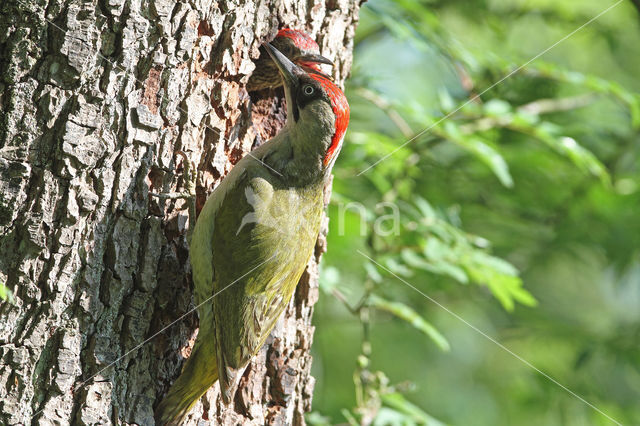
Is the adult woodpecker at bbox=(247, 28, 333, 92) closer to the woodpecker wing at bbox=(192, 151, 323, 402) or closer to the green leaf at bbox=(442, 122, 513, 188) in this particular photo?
the woodpecker wing at bbox=(192, 151, 323, 402)

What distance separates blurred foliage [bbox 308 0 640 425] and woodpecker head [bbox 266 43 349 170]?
0.89m

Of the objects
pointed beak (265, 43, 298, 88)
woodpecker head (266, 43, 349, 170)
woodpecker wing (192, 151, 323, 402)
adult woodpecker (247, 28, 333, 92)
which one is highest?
adult woodpecker (247, 28, 333, 92)

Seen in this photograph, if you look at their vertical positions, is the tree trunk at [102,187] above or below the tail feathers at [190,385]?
above

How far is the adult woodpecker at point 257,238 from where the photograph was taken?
2320mm

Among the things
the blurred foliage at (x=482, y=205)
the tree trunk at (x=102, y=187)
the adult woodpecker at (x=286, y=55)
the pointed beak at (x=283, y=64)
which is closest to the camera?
the tree trunk at (x=102, y=187)

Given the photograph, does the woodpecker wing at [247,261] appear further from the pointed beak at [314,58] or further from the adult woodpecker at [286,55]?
the pointed beak at [314,58]

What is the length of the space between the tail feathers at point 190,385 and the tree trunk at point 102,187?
0.17ft

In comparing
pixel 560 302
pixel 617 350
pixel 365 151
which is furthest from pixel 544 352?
pixel 365 151

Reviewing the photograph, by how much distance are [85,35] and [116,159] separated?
0.39 m

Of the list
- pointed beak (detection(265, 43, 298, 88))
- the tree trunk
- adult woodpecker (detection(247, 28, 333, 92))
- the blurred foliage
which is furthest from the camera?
the blurred foliage

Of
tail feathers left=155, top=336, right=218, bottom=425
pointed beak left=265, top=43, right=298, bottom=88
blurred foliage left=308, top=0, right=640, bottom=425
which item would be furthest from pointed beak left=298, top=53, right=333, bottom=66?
tail feathers left=155, top=336, right=218, bottom=425

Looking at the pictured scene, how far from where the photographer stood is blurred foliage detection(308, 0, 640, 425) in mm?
3535

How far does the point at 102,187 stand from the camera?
7.00 ft

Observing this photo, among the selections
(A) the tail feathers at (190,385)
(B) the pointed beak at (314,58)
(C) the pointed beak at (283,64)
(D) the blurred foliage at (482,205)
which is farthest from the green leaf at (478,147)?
(A) the tail feathers at (190,385)
